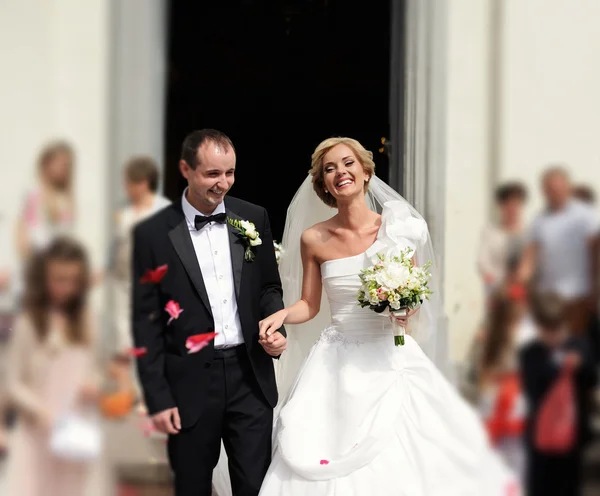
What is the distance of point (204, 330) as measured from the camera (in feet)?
10.2

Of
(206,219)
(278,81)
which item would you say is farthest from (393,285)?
(278,81)

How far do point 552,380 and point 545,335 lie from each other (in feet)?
0.80

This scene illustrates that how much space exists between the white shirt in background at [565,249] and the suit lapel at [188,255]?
1.76 m

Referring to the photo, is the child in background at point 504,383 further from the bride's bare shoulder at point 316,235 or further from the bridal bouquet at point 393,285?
the bride's bare shoulder at point 316,235

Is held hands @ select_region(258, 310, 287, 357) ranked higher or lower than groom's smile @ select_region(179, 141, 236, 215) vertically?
lower

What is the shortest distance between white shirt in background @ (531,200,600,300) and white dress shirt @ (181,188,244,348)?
1616 mm

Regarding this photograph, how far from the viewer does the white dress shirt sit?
3.16 meters

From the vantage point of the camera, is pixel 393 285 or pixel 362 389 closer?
pixel 393 285

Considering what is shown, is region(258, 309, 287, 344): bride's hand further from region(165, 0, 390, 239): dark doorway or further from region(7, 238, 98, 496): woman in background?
region(165, 0, 390, 239): dark doorway

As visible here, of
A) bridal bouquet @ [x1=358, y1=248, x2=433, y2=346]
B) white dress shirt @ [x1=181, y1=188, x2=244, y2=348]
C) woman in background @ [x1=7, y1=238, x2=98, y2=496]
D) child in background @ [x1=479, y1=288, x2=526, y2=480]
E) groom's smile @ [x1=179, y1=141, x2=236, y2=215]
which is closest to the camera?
groom's smile @ [x1=179, y1=141, x2=236, y2=215]

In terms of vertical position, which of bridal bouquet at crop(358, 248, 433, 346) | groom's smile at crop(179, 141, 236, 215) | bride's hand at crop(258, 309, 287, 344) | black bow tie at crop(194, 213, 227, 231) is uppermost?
groom's smile at crop(179, 141, 236, 215)

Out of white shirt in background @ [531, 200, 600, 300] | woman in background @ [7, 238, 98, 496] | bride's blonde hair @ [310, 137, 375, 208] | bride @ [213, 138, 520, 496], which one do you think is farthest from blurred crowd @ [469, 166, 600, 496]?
woman in background @ [7, 238, 98, 496]

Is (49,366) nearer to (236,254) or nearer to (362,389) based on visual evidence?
(236,254)

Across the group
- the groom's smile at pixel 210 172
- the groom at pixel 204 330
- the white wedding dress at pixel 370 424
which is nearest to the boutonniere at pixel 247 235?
the groom at pixel 204 330
